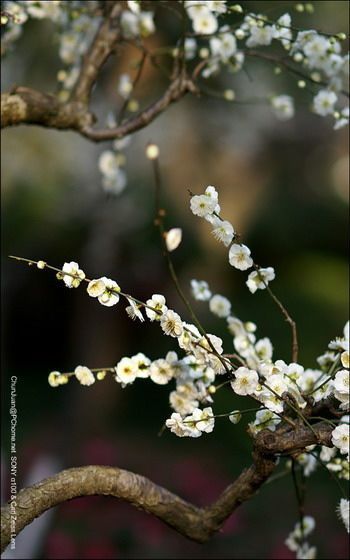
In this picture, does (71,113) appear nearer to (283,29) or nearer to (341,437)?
(283,29)

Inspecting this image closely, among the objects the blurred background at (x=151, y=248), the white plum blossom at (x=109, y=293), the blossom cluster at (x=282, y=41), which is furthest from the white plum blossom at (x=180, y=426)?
the blurred background at (x=151, y=248)

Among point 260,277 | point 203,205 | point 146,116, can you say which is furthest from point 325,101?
Answer: point 203,205

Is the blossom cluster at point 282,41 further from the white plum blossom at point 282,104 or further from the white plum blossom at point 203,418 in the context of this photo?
the white plum blossom at point 203,418

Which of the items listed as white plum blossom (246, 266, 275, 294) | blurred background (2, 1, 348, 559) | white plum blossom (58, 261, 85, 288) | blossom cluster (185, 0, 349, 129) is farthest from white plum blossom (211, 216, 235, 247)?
blurred background (2, 1, 348, 559)

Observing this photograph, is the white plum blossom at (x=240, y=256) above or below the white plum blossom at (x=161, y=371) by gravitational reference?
above

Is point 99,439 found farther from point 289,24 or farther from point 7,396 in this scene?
point 289,24

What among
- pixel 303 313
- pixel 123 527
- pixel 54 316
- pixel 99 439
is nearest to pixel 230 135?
pixel 303 313
